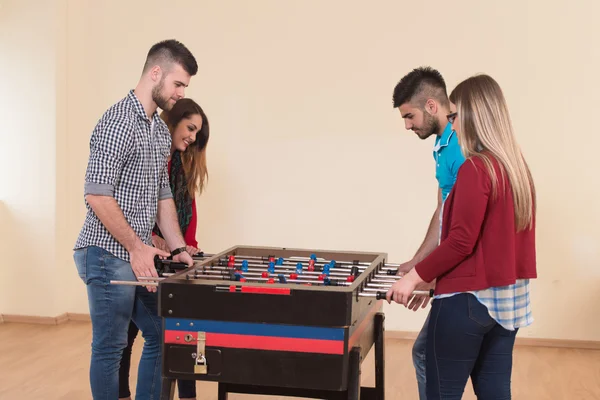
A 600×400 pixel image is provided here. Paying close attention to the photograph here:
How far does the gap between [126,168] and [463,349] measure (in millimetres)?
1353

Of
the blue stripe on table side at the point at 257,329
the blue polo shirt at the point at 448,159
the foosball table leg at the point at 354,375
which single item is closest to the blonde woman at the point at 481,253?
the foosball table leg at the point at 354,375

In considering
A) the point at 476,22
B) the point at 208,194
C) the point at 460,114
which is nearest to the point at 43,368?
the point at 208,194

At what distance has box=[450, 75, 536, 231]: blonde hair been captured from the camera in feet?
7.23

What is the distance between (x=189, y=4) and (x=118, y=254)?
2.87 meters

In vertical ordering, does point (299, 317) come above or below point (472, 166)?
below

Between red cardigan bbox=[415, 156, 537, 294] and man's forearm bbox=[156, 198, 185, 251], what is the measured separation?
125 cm

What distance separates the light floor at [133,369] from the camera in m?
3.81

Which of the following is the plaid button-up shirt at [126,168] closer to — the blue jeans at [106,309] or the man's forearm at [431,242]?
the blue jeans at [106,309]

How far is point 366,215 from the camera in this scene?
5012 mm

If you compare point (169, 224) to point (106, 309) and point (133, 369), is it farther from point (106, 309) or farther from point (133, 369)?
point (133, 369)

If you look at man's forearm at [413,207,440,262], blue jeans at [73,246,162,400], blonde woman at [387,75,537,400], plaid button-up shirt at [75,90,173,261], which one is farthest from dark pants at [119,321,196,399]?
blonde woman at [387,75,537,400]

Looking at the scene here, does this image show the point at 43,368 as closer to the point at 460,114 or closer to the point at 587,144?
the point at 460,114

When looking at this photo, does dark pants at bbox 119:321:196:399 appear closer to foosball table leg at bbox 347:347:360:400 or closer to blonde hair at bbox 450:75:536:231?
foosball table leg at bbox 347:347:360:400

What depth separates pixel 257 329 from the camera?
229cm
